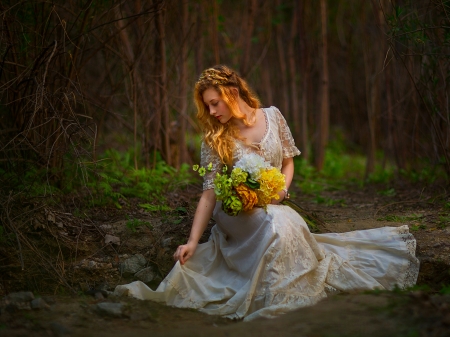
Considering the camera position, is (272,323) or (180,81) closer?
(272,323)

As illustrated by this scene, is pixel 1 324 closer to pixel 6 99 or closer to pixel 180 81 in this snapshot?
pixel 6 99

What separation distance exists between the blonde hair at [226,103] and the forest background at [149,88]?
811 mm

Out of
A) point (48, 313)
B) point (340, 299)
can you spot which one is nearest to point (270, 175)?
point (340, 299)

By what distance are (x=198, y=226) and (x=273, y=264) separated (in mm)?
615

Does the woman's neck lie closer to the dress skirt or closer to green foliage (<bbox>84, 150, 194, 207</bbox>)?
the dress skirt

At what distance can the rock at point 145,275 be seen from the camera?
4453 mm

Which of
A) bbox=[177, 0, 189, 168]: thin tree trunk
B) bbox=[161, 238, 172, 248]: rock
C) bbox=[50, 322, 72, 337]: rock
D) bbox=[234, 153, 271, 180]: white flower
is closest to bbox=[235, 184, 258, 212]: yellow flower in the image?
bbox=[234, 153, 271, 180]: white flower

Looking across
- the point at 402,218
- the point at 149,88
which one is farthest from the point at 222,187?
the point at 149,88

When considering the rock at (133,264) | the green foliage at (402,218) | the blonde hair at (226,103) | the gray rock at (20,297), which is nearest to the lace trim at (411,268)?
the green foliage at (402,218)

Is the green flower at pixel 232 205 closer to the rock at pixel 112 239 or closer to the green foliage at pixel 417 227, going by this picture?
the rock at pixel 112 239

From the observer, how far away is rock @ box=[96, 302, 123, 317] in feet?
11.6

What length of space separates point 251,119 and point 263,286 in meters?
1.30

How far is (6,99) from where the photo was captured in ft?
16.4

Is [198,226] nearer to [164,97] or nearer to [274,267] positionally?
[274,267]
